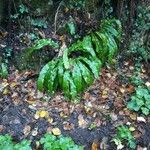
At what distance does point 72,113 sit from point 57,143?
2.60ft

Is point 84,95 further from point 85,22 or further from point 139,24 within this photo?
point 139,24

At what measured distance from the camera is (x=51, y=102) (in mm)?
5691

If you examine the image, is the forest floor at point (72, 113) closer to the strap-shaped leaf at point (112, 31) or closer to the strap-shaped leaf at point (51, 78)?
the strap-shaped leaf at point (51, 78)

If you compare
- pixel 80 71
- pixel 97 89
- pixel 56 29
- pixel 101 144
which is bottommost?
pixel 101 144

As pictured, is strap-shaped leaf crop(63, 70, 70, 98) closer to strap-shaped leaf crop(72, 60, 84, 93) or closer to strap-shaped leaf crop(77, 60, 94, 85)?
strap-shaped leaf crop(72, 60, 84, 93)

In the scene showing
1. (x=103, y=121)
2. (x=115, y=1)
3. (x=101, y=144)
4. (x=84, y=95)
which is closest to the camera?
(x=101, y=144)

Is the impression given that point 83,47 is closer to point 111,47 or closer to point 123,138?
point 111,47

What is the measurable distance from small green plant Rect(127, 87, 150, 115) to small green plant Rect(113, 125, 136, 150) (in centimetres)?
48

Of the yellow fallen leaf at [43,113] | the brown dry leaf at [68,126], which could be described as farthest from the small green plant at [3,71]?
the brown dry leaf at [68,126]

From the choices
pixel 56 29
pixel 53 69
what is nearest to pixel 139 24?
pixel 56 29

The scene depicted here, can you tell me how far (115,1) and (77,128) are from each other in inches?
114

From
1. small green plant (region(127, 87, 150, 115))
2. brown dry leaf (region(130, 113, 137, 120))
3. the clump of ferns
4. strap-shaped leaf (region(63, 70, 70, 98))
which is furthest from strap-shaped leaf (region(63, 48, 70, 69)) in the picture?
brown dry leaf (region(130, 113, 137, 120))

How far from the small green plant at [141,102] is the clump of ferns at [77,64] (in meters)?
0.78

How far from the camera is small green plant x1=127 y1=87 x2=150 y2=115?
5.55 m
